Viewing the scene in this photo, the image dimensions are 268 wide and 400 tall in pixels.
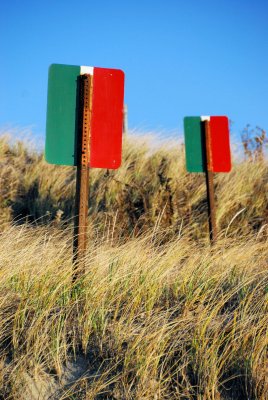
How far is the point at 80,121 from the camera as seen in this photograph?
3.30 meters

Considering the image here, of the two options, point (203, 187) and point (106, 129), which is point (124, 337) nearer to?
point (106, 129)

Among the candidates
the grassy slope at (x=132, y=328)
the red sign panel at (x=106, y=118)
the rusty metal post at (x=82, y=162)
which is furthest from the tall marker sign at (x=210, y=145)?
the rusty metal post at (x=82, y=162)

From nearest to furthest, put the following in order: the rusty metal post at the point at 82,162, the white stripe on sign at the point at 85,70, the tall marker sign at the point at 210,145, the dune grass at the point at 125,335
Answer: the dune grass at the point at 125,335 → the rusty metal post at the point at 82,162 → the white stripe on sign at the point at 85,70 → the tall marker sign at the point at 210,145

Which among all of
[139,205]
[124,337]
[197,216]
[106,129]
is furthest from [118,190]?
[124,337]

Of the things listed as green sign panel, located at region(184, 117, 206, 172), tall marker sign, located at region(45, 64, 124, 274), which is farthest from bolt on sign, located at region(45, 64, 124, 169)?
green sign panel, located at region(184, 117, 206, 172)

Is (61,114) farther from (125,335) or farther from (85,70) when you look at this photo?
(125,335)

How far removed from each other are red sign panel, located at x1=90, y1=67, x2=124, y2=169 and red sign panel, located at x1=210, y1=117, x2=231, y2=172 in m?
2.19

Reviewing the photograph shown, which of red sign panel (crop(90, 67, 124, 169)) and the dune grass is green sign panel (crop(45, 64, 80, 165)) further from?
the dune grass

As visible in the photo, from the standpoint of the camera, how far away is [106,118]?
3.35 meters

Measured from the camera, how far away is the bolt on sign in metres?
3.28

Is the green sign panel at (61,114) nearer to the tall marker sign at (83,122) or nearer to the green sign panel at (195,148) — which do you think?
the tall marker sign at (83,122)

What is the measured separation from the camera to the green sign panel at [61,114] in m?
3.27

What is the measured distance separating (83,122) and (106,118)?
0.61ft

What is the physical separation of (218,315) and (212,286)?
420 mm
